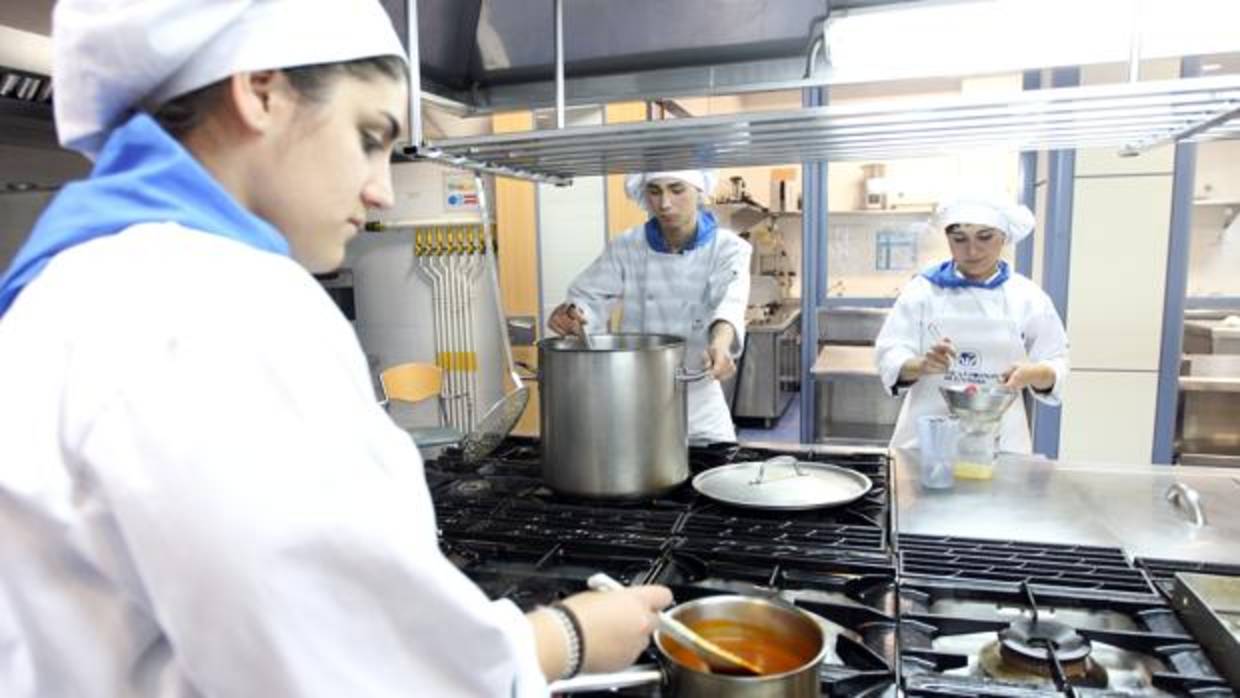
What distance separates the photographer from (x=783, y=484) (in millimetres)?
1272

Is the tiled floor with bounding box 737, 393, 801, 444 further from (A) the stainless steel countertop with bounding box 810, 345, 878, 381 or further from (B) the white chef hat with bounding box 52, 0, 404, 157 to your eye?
(B) the white chef hat with bounding box 52, 0, 404, 157

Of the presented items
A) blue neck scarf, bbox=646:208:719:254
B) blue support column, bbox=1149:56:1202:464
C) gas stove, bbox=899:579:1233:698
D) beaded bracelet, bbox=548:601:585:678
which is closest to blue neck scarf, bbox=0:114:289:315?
beaded bracelet, bbox=548:601:585:678

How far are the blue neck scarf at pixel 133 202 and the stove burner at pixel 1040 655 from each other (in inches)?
30.9

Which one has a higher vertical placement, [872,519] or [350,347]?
[350,347]

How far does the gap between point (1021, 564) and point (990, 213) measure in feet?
3.92

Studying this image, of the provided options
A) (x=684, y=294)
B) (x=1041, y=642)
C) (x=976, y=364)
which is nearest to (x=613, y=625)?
(x=1041, y=642)

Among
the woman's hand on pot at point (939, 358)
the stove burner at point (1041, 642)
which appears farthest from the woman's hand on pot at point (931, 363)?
the stove burner at point (1041, 642)

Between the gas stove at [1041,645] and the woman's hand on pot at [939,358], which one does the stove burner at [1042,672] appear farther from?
the woman's hand on pot at [939,358]

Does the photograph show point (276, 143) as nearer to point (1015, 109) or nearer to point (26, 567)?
point (26, 567)

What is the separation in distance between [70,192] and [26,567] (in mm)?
234

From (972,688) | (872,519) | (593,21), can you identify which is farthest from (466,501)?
(593,21)

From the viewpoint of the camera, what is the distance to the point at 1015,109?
39.5 inches

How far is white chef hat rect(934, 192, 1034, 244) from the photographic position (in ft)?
6.43

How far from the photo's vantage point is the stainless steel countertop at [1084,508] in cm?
112
